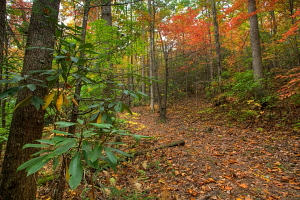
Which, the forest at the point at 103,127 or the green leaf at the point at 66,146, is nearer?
the green leaf at the point at 66,146

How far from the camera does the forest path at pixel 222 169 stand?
2779 millimetres

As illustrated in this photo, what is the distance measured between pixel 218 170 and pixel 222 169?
10cm

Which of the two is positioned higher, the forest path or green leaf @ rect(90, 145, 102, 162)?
green leaf @ rect(90, 145, 102, 162)

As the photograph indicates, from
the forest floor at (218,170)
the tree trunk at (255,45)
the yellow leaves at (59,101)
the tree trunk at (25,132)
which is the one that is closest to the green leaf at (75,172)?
the yellow leaves at (59,101)

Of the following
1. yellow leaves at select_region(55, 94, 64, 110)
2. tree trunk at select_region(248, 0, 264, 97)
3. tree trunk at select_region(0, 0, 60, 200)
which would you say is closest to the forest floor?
tree trunk at select_region(0, 0, 60, 200)

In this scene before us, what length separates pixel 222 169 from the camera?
11.4ft

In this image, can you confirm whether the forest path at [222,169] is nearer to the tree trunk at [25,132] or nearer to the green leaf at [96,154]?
the tree trunk at [25,132]

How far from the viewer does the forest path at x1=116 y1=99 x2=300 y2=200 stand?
2.78 meters

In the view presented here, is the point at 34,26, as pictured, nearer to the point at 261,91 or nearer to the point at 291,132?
the point at 291,132

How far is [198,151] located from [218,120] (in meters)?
3.92

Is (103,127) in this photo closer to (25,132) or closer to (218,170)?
(25,132)

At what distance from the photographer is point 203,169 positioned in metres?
3.55

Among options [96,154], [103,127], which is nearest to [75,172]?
[96,154]

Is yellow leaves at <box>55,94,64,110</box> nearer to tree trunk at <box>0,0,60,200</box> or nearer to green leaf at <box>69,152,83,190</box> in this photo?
green leaf at <box>69,152,83,190</box>
